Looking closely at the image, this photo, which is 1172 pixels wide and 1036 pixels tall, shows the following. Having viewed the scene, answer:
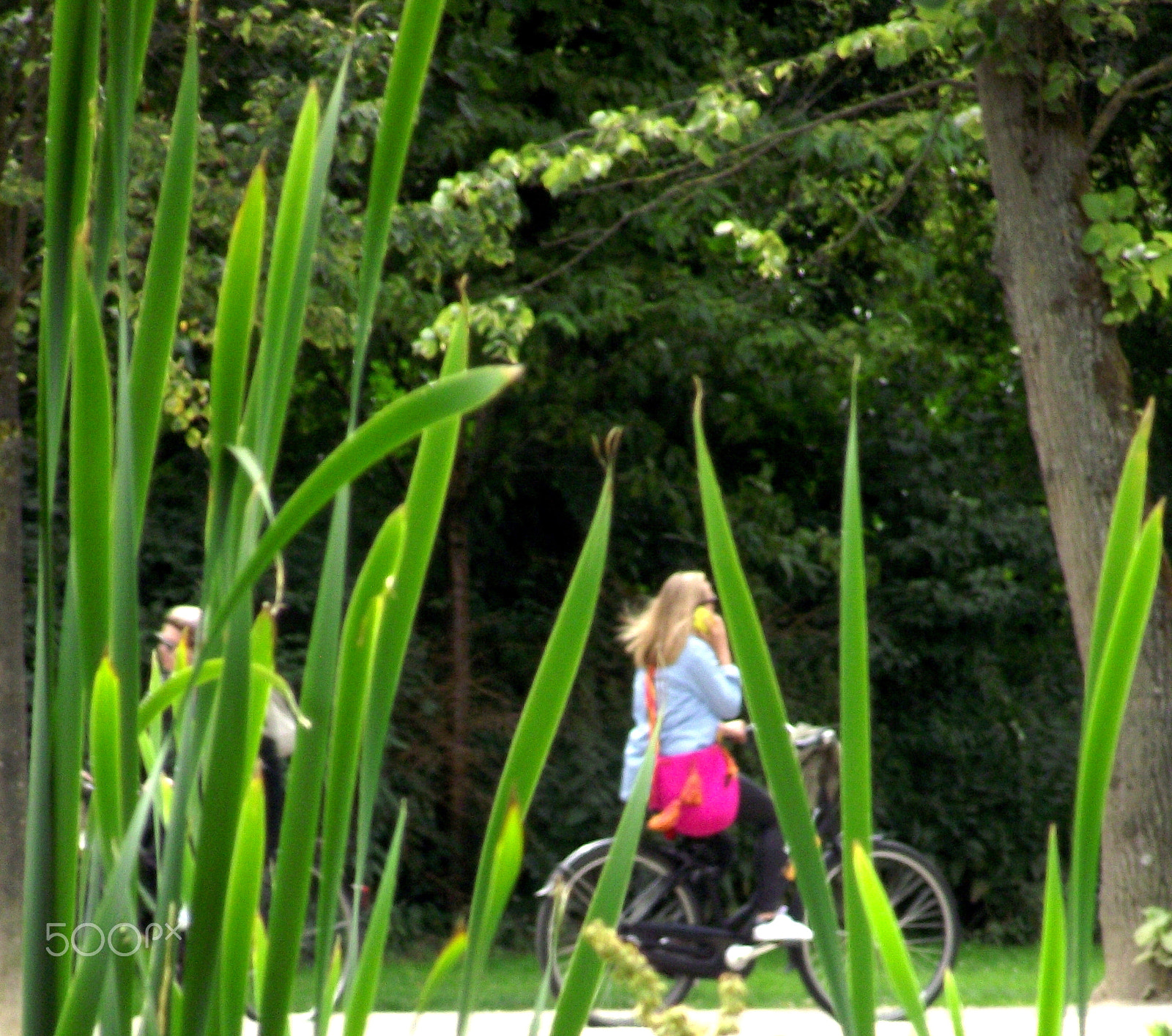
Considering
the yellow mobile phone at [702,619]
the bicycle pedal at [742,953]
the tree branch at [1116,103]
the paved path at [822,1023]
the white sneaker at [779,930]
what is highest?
the tree branch at [1116,103]

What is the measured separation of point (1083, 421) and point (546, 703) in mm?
5649

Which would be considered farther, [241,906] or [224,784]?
[241,906]

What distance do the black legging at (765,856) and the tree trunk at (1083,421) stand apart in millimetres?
1221

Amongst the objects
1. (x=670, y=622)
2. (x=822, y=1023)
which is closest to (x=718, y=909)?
(x=822, y=1023)

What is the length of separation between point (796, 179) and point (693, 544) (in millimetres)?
2626

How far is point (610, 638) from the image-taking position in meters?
11.0

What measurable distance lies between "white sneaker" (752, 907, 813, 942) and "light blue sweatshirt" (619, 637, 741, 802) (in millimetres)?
743

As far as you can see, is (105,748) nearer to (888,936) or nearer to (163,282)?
(163,282)

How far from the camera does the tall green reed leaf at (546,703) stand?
1.14 meters

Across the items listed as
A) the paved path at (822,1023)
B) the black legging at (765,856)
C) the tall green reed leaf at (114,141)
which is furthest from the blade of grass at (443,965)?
the black legging at (765,856)

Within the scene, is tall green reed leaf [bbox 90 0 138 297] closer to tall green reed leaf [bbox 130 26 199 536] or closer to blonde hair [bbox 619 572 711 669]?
tall green reed leaf [bbox 130 26 199 536]

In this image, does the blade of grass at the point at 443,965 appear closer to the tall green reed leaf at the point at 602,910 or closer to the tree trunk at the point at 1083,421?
the tall green reed leaf at the point at 602,910

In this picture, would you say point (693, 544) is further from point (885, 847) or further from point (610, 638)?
point (885, 847)

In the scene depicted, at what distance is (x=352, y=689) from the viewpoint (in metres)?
1.12
